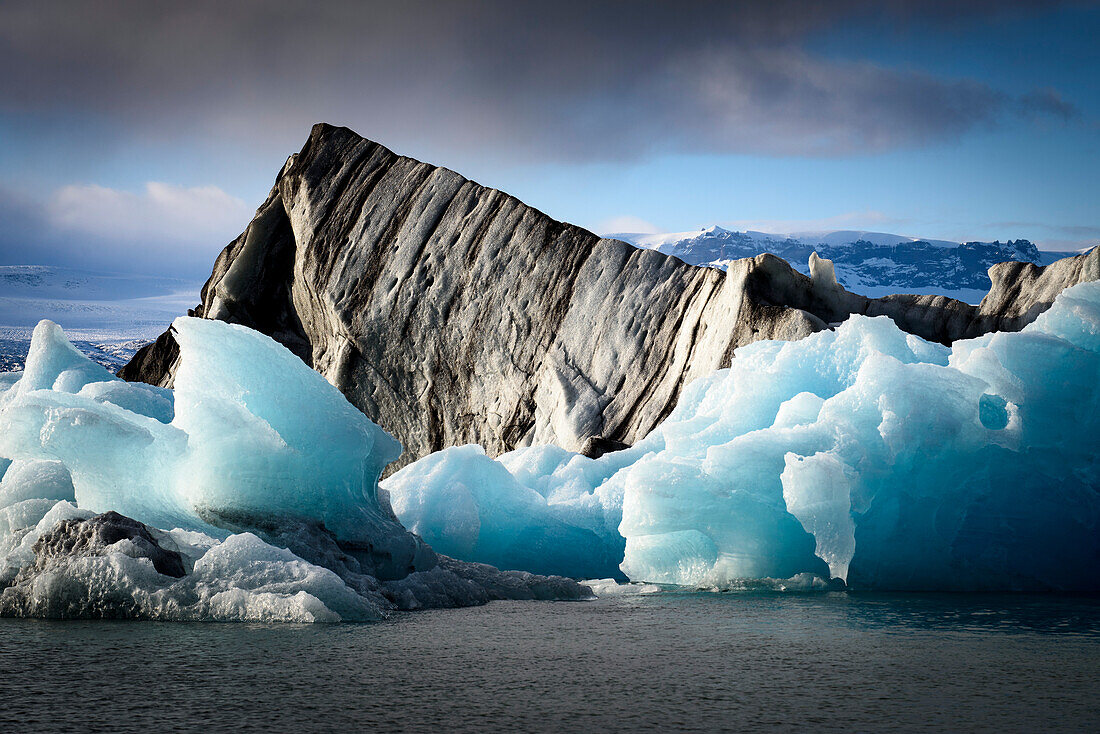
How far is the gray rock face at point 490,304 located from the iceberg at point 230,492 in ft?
18.0

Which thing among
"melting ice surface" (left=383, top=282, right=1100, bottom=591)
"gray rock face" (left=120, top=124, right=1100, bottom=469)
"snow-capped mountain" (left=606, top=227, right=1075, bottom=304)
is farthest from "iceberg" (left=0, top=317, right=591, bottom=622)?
"snow-capped mountain" (left=606, top=227, right=1075, bottom=304)

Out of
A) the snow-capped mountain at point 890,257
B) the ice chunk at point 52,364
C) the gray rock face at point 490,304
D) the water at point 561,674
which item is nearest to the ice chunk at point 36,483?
the water at point 561,674

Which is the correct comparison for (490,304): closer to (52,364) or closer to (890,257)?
(52,364)

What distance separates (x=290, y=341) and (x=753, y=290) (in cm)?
903

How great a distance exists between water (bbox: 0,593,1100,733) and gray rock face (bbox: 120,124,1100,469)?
6.80 meters

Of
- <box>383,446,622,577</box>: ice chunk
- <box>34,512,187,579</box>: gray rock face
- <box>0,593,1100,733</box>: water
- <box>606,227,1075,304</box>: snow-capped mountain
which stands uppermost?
<box>606,227,1075,304</box>: snow-capped mountain

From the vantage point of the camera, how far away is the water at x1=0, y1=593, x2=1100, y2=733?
2309 mm

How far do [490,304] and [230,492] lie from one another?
8744 millimetres

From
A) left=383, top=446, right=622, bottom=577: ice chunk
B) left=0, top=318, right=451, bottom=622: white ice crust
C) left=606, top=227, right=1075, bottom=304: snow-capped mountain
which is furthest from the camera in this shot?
left=606, top=227, right=1075, bottom=304: snow-capped mountain

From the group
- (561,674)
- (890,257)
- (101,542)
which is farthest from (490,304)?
(890,257)

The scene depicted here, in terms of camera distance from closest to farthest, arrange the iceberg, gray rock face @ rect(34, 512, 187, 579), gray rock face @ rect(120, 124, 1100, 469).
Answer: gray rock face @ rect(34, 512, 187, 579) → the iceberg → gray rock face @ rect(120, 124, 1100, 469)

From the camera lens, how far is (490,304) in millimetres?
13703

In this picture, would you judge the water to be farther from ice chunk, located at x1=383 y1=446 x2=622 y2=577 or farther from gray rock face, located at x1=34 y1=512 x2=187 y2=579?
ice chunk, located at x1=383 y1=446 x2=622 y2=577

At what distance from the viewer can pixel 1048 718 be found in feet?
7.74
